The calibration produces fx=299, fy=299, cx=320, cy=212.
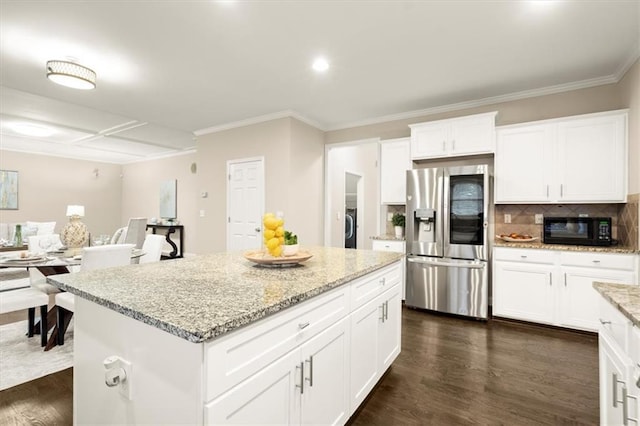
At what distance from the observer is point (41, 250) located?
325 cm

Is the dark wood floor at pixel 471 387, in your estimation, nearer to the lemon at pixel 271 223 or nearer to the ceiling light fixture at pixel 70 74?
the lemon at pixel 271 223

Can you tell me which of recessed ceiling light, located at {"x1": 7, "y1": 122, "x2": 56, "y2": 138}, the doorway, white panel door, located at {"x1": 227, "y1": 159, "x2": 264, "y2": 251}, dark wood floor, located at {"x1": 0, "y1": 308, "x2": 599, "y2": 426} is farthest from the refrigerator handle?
recessed ceiling light, located at {"x1": 7, "y1": 122, "x2": 56, "y2": 138}

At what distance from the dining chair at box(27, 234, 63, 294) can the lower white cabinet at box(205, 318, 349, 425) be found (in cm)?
281

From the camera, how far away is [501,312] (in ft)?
10.8

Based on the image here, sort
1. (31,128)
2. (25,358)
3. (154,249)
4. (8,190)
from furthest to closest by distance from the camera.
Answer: (8,190)
(31,128)
(154,249)
(25,358)

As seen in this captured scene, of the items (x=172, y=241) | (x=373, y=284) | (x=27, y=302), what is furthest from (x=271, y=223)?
(x=172, y=241)

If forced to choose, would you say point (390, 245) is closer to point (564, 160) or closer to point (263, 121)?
point (564, 160)

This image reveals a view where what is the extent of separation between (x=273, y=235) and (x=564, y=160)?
3.27 m

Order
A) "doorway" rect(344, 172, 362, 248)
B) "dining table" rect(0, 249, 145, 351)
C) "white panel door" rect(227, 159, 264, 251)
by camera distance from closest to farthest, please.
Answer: "dining table" rect(0, 249, 145, 351), "white panel door" rect(227, 159, 264, 251), "doorway" rect(344, 172, 362, 248)

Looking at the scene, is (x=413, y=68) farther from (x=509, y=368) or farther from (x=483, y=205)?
(x=509, y=368)

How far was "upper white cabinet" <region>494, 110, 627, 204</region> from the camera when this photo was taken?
295 cm

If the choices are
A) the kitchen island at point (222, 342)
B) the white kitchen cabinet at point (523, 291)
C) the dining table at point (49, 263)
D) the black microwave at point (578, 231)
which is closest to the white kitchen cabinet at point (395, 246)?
the white kitchen cabinet at point (523, 291)

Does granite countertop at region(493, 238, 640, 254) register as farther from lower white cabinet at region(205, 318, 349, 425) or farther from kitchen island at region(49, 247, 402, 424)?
lower white cabinet at region(205, 318, 349, 425)

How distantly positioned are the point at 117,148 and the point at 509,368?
27.2 ft
